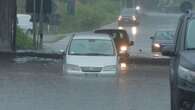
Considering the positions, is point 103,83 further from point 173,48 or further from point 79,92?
point 173,48

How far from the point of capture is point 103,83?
926 inches

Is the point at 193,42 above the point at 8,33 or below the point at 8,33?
above

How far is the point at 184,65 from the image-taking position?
12.5 meters

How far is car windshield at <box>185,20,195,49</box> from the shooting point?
44.3ft

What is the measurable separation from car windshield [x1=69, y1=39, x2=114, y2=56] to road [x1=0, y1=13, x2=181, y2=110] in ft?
2.73

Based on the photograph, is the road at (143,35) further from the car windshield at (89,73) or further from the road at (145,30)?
the car windshield at (89,73)

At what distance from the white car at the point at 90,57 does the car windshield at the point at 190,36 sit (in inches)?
392

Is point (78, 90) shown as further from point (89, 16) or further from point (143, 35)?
point (89, 16)

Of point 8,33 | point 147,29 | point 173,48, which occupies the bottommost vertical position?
point 147,29

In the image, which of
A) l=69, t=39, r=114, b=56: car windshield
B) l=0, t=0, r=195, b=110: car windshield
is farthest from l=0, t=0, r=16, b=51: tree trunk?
l=69, t=39, r=114, b=56: car windshield

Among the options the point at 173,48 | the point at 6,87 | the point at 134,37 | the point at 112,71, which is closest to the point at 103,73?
the point at 112,71

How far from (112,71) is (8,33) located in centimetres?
1867

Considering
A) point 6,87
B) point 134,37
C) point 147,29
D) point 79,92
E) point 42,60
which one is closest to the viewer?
point 79,92

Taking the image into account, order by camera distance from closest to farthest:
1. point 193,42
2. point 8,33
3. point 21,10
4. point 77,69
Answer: point 193,42, point 77,69, point 8,33, point 21,10
